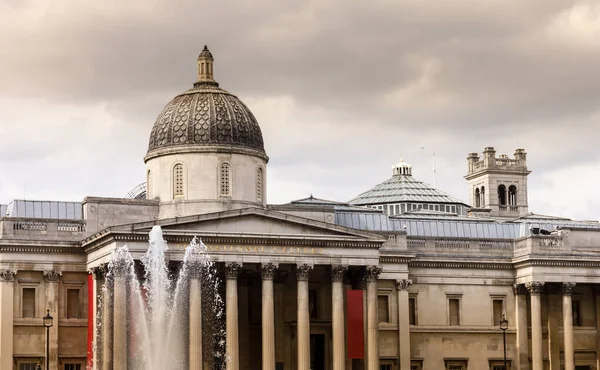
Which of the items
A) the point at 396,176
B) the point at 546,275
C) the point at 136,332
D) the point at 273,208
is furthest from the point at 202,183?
the point at 396,176

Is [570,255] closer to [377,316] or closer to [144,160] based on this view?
[377,316]

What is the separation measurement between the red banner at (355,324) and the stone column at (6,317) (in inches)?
858

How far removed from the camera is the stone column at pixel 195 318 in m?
96.9

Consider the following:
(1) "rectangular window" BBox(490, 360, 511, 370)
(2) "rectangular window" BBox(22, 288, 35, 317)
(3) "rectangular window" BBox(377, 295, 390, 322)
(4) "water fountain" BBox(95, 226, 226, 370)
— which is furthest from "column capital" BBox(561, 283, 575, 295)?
(2) "rectangular window" BBox(22, 288, 35, 317)

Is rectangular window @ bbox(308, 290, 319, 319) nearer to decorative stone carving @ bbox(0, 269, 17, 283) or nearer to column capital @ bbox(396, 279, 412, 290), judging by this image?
column capital @ bbox(396, 279, 412, 290)

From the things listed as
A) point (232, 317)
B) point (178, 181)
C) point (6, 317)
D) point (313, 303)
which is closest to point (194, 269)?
point (232, 317)

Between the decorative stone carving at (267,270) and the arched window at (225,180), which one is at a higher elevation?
the arched window at (225,180)

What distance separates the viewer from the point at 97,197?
104000 millimetres

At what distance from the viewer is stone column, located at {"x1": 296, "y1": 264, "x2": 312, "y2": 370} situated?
100312 millimetres

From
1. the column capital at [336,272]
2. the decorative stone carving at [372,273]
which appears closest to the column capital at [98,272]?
the column capital at [336,272]

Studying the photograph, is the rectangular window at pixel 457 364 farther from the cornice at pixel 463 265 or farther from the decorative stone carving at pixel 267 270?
the decorative stone carving at pixel 267 270

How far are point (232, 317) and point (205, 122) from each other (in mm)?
14671

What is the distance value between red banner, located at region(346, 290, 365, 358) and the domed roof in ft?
41.3

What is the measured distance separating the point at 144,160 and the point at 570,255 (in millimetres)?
31094
